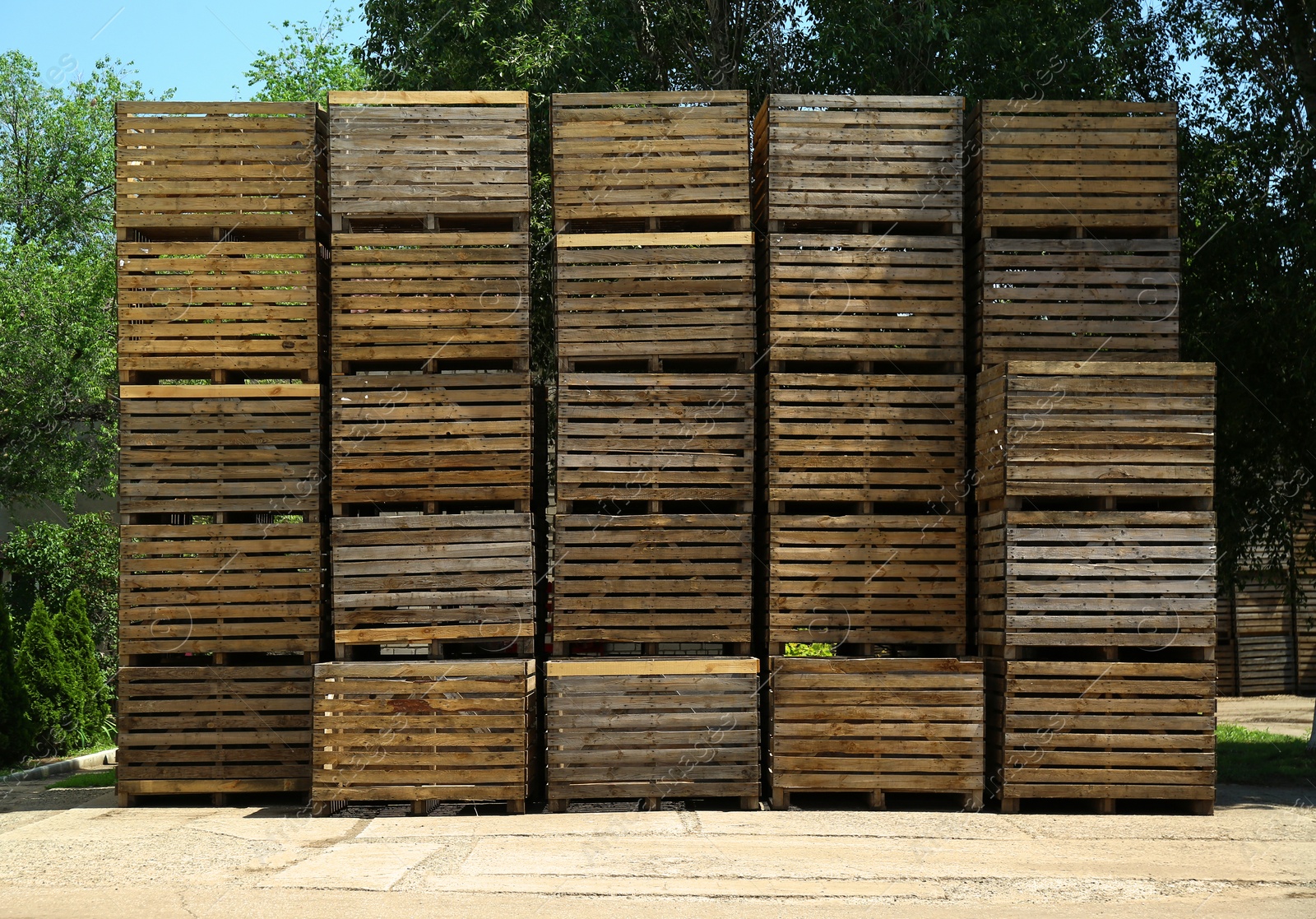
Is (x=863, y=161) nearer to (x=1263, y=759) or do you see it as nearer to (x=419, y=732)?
(x=419, y=732)

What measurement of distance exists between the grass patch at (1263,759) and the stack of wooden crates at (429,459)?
6.78 m

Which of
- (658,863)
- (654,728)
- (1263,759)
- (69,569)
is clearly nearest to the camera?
(658,863)

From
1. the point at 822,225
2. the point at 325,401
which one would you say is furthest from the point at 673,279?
the point at 325,401

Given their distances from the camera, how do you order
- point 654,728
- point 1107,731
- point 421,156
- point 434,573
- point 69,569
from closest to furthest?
point 1107,731 < point 654,728 < point 434,573 < point 421,156 < point 69,569

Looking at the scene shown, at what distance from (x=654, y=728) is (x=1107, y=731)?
3.51 m

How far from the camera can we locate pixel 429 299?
1080 cm

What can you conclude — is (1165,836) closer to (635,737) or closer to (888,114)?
(635,737)

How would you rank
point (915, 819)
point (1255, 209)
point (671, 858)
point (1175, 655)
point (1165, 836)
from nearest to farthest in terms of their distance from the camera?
point (671, 858) → point (1165, 836) → point (915, 819) → point (1175, 655) → point (1255, 209)

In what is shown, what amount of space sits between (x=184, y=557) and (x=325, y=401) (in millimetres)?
1828

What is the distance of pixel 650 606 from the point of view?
10703 mm

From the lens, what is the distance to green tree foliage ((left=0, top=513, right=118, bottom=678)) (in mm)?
18203

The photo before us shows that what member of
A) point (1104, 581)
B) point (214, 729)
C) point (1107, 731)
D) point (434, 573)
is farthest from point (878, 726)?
point (214, 729)

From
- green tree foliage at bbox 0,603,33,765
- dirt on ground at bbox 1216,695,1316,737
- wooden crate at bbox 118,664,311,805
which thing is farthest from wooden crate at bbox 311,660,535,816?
dirt on ground at bbox 1216,695,1316,737

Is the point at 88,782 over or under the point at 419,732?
under
